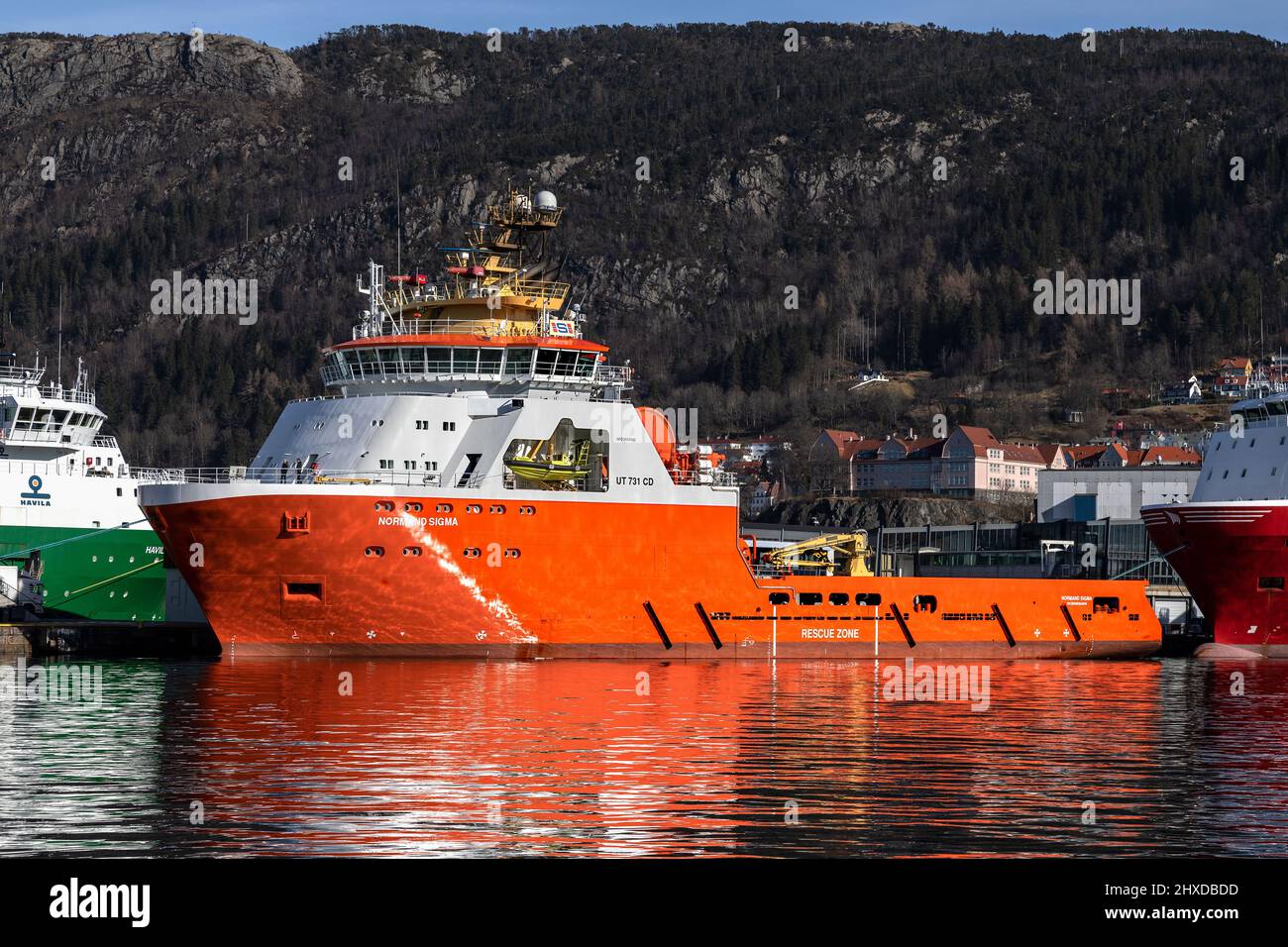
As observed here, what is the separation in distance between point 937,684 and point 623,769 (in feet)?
61.8

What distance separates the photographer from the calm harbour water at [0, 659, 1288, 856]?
16.9 metres

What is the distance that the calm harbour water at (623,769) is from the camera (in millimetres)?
16906

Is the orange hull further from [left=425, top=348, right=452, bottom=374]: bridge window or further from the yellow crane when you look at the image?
[left=425, top=348, right=452, bottom=374]: bridge window

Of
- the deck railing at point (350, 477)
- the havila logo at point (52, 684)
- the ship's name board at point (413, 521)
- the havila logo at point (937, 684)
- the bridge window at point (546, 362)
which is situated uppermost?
the bridge window at point (546, 362)

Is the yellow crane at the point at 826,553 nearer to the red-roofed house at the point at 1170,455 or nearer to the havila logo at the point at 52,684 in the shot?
the havila logo at the point at 52,684

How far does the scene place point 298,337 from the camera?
179 metres

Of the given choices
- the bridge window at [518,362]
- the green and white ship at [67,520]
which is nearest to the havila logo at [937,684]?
the bridge window at [518,362]

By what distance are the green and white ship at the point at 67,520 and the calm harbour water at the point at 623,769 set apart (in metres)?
11.0

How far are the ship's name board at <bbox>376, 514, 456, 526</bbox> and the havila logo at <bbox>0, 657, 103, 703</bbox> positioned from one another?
7.21 m

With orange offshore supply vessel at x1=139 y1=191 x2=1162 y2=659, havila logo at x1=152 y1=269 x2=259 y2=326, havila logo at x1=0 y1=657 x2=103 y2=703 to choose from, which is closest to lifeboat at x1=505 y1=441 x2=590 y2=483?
orange offshore supply vessel at x1=139 y1=191 x2=1162 y2=659

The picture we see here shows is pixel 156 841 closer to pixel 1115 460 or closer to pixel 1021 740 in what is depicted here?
pixel 1021 740
